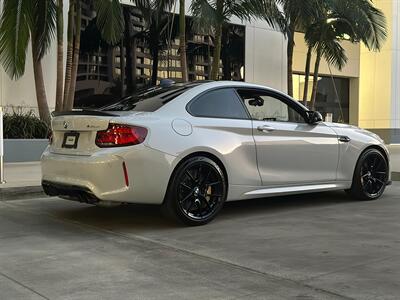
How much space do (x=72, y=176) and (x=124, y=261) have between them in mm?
1518

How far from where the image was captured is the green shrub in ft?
42.7

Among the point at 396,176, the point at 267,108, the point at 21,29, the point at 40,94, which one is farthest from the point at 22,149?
the point at 396,176

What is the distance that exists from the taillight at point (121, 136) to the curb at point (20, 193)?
3.12 meters

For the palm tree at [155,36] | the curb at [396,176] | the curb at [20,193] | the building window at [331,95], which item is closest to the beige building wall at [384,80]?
the building window at [331,95]

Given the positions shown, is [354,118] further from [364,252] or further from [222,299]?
[222,299]

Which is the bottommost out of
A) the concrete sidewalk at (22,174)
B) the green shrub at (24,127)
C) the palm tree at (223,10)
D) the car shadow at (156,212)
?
the car shadow at (156,212)

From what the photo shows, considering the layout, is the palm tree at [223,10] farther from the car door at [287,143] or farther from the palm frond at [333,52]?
the car door at [287,143]

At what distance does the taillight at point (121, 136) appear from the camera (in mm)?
5922

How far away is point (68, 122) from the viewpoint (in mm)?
6336

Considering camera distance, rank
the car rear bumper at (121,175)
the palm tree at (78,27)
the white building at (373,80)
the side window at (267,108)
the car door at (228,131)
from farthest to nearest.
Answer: the white building at (373,80) → the palm tree at (78,27) → the side window at (267,108) → the car door at (228,131) → the car rear bumper at (121,175)

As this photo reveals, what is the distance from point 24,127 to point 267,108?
25.0ft

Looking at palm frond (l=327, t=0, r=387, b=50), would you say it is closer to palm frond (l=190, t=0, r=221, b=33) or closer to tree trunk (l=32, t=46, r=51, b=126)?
palm frond (l=190, t=0, r=221, b=33)

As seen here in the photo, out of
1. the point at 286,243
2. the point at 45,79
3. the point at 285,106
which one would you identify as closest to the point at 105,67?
the point at 45,79

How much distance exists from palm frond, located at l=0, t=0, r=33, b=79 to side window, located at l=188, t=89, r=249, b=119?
675cm
